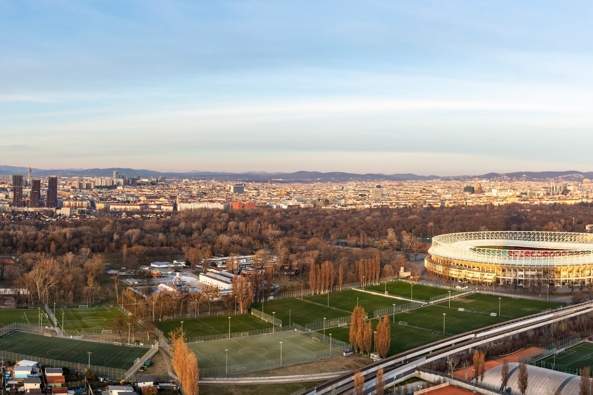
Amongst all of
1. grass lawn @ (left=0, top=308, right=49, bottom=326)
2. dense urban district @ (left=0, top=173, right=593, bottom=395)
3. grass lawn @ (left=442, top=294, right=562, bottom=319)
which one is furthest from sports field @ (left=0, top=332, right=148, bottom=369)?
grass lawn @ (left=442, top=294, right=562, bottom=319)

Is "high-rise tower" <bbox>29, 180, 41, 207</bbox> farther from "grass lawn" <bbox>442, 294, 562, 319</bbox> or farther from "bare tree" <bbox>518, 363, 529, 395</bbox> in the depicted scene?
"bare tree" <bbox>518, 363, 529, 395</bbox>

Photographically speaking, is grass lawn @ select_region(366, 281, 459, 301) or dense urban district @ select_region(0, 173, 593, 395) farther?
grass lawn @ select_region(366, 281, 459, 301)

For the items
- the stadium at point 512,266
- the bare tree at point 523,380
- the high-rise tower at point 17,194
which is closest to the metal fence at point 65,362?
the bare tree at point 523,380

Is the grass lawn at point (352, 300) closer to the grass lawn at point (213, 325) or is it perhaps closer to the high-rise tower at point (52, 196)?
the grass lawn at point (213, 325)

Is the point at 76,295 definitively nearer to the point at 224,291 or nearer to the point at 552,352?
the point at 224,291

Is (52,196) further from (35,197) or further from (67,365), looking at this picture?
(67,365)

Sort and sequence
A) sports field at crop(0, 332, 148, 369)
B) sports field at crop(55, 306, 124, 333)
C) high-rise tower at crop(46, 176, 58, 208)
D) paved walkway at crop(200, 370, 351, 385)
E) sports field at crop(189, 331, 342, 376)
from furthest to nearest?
high-rise tower at crop(46, 176, 58, 208) → sports field at crop(55, 306, 124, 333) → sports field at crop(0, 332, 148, 369) → sports field at crop(189, 331, 342, 376) → paved walkway at crop(200, 370, 351, 385)
